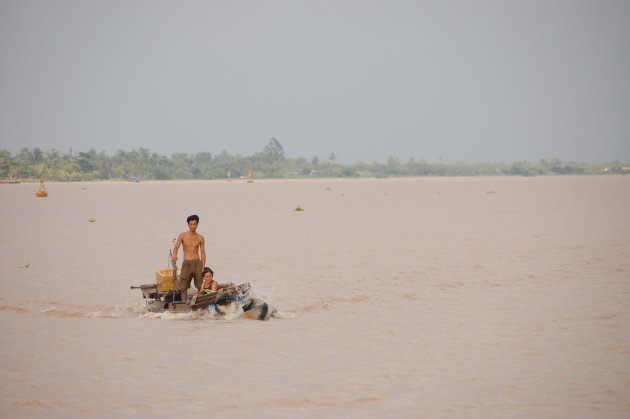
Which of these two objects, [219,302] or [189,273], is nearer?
[219,302]

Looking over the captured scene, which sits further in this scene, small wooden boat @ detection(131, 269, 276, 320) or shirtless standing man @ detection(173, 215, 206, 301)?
shirtless standing man @ detection(173, 215, 206, 301)

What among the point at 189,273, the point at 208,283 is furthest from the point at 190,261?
the point at 208,283

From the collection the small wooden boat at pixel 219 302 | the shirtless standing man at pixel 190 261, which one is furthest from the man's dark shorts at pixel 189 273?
the small wooden boat at pixel 219 302

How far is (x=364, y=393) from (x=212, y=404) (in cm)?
180

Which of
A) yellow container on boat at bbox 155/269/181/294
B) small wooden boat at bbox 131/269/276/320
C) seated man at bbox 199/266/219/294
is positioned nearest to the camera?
small wooden boat at bbox 131/269/276/320

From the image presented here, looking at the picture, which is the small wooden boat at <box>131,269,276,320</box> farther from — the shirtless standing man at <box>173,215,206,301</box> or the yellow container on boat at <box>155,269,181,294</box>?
the shirtless standing man at <box>173,215,206,301</box>

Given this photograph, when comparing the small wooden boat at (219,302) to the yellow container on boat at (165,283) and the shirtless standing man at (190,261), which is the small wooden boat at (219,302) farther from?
the shirtless standing man at (190,261)

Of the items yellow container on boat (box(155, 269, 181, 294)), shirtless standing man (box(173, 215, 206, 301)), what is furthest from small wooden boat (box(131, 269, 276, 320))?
shirtless standing man (box(173, 215, 206, 301))

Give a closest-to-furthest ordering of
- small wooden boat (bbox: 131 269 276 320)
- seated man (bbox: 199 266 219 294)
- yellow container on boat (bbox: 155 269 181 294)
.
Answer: small wooden boat (bbox: 131 269 276 320) → seated man (bbox: 199 266 219 294) → yellow container on boat (bbox: 155 269 181 294)

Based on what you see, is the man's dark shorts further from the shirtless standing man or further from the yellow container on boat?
the yellow container on boat

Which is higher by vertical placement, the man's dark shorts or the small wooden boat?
the man's dark shorts

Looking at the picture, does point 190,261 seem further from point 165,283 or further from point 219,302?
point 219,302

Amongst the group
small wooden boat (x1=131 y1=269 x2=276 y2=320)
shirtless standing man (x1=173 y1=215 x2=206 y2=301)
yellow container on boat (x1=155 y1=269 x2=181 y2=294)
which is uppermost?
shirtless standing man (x1=173 y1=215 x2=206 y2=301)

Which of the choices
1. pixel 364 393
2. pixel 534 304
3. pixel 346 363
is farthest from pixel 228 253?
pixel 364 393
